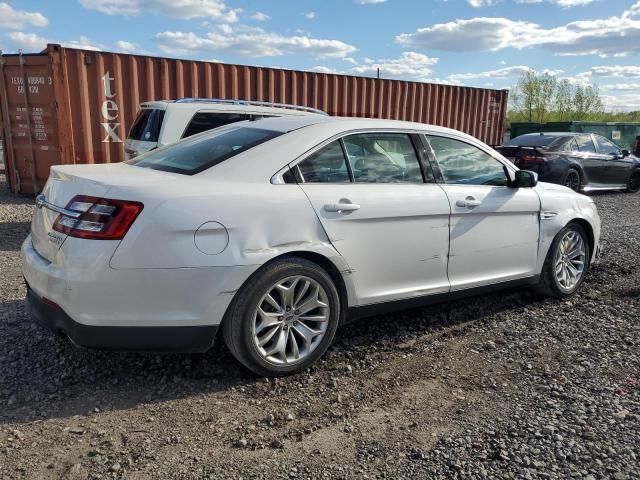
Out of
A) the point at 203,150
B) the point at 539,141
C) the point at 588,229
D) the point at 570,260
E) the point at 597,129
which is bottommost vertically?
the point at 570,260

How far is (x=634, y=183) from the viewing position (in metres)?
14.1

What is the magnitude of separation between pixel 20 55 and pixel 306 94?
5.29m

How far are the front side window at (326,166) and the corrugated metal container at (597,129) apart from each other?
17.3 m

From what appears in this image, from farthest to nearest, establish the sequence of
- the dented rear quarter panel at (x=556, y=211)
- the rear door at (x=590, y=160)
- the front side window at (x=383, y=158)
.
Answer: the rear door at (x=590, y=160), the dented rear quarter panel at (x=556, y=211), the front side window at (x=383, y=158)

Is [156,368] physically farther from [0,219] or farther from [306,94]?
[306,94]

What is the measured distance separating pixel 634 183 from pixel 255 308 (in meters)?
13.8

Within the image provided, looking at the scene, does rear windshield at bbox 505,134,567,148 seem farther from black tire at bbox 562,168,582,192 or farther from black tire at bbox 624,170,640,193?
black tire at bbox 624,170,640,193

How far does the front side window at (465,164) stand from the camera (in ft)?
13.5

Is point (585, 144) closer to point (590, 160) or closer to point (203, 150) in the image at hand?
point (590, 160)

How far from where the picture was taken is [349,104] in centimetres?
1270

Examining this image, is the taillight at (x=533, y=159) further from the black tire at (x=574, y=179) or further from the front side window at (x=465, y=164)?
the front side window at (x=465, y=164)

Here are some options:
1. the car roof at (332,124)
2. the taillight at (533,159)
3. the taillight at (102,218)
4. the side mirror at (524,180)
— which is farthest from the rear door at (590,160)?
the taillight at (102,218)

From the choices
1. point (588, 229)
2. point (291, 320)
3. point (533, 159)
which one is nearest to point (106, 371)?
point (291, 320)

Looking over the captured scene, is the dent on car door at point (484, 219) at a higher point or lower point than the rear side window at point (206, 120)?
lower
